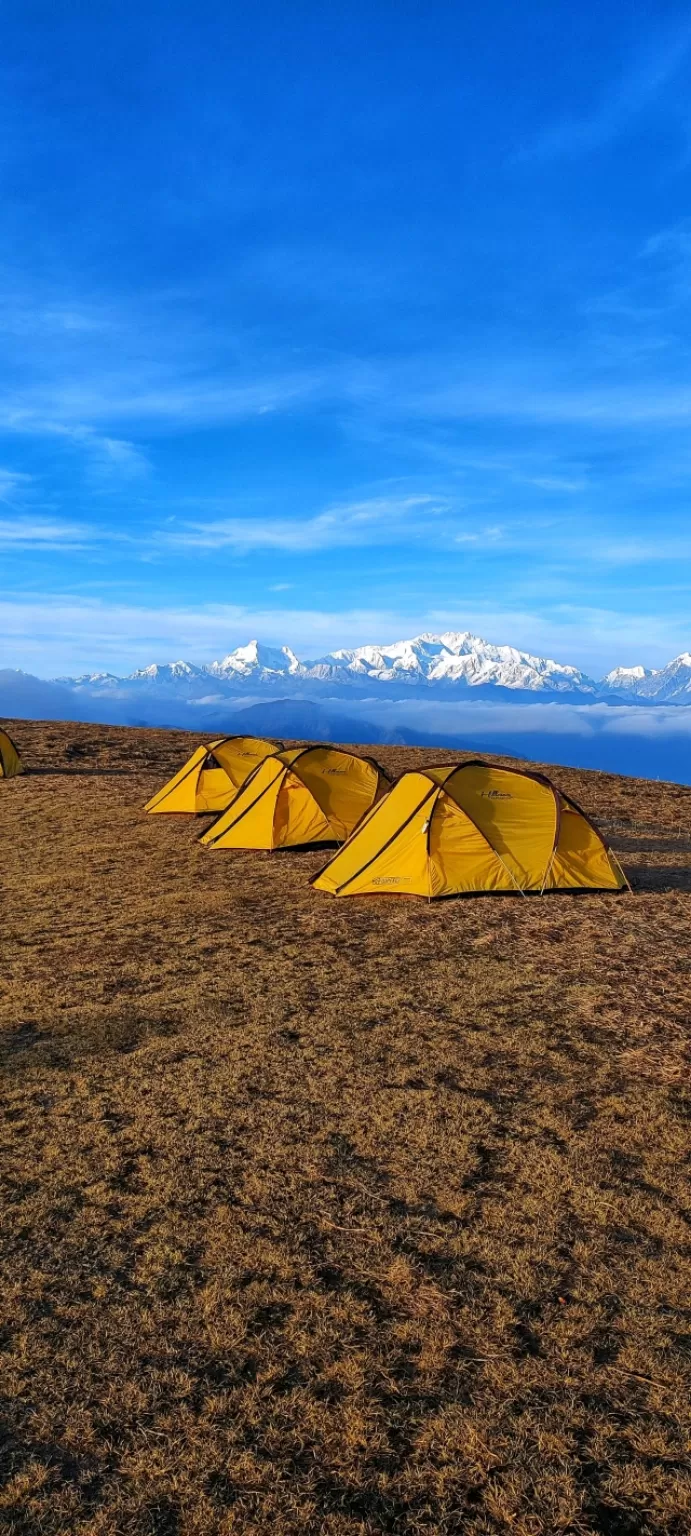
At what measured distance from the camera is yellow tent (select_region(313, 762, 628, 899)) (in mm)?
14422

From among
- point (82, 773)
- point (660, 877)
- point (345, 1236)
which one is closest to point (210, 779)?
point (82, 773)

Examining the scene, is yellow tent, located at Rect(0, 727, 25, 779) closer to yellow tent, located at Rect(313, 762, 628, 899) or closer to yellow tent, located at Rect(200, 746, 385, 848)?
yellow tent, located at Rect(200, 746, 385, 848)

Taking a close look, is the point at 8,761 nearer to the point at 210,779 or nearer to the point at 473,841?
the point at 210,779

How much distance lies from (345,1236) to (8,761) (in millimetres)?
26800

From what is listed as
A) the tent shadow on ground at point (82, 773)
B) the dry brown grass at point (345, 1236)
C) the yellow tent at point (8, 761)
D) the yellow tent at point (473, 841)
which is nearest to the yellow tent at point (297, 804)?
the yellow tent at point (473, 841)

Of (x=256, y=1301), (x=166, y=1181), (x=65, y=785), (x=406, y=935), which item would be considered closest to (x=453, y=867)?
(x=406, y=935)

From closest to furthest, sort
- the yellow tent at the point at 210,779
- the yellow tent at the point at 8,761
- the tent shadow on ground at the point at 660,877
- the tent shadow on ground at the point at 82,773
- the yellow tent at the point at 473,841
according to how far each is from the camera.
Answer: the yellow tent at the point at 473,841, the tent shadow on ground at the point at 660,877, the yellow tent at the point at 210,779, the yellow tent at the point at 8,761, the tent shadow on ground at the point at 82,773

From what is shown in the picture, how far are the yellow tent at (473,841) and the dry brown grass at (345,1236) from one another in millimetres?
2219

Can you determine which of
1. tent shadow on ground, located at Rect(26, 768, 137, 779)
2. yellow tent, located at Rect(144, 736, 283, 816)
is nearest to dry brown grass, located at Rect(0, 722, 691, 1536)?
yellow tent, located at Rect(144, 736, 283, 816)

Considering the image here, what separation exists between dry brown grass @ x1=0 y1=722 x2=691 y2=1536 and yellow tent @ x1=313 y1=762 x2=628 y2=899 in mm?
2219

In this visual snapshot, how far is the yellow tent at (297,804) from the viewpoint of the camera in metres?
18.9

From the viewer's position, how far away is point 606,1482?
155 inches

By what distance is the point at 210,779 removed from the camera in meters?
23.3

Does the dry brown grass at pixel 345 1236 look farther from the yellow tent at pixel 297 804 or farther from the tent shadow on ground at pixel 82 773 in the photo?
the tent shadow on ground at pixel 82 773
